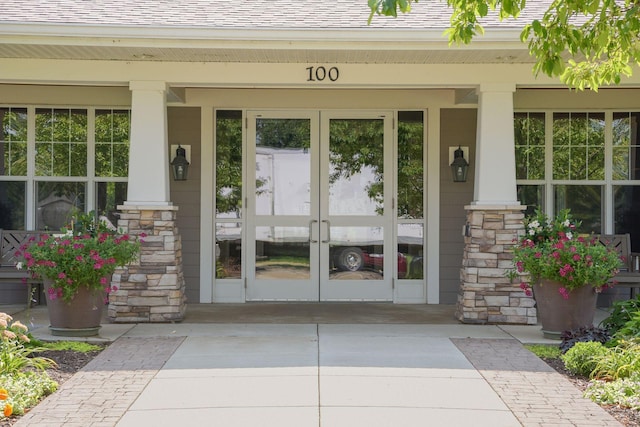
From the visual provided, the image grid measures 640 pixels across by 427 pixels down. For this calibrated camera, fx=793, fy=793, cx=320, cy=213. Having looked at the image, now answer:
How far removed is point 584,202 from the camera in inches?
414

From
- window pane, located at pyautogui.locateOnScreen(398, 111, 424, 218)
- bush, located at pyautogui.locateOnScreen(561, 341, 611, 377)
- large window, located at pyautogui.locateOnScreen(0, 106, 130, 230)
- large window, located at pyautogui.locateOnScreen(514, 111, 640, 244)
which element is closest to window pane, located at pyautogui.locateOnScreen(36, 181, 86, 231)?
large window, located at pyautogui.locateOnScreen(0, 106, 130, 230)

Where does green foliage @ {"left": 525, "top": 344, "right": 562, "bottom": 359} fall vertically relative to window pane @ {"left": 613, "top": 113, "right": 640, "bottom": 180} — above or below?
below

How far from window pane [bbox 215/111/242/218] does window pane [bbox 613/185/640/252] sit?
4.96 meters

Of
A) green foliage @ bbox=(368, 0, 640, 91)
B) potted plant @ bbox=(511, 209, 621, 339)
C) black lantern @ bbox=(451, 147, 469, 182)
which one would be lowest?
potted plant @ bbox=(511, 209, 621, 339)

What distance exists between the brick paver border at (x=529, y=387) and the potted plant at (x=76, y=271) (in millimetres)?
3464

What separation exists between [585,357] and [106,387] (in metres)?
3.75

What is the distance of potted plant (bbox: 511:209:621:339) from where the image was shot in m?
7.61

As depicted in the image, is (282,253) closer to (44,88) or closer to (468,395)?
(44,88)

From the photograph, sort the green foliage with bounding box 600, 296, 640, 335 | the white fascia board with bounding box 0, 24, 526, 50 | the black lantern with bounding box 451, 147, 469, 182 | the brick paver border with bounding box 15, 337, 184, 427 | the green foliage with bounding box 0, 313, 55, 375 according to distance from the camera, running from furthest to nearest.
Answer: the black lantern with bounding box 451, 147, 469, 182, the white fascia board with bounding box 0, 24, 526, 50, the green foliage with bounding box 600, 296, 640, 335, the green foliage with bounding box 0, 313, 55, 375, the brick paver border with bounding box 15, 337, 184, 427

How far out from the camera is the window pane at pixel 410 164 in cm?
1049

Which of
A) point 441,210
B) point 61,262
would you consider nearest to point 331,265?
point 441,210

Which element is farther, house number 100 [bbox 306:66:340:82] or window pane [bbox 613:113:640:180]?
window pane [bbox 613:113:640:180]

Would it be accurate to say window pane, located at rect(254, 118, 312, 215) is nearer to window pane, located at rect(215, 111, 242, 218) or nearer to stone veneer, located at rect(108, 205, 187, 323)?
window pane, located at rect(215, 111, 242, 218)

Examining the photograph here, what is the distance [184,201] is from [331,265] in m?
2.11
